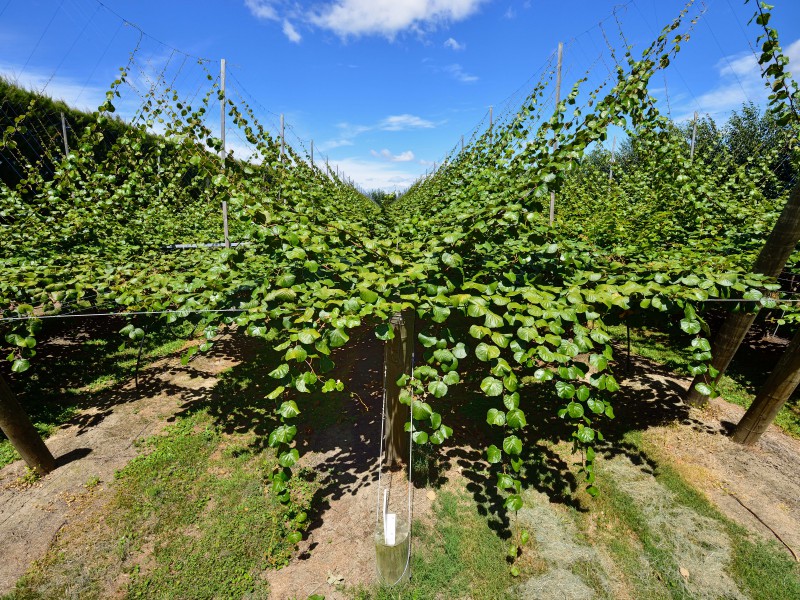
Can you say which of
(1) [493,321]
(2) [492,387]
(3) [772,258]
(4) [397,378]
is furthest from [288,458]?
(3) [772,258]

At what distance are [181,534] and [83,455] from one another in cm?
194

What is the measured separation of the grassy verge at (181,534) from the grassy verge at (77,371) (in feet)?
5.70

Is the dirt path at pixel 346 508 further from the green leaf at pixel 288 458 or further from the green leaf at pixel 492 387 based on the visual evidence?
the green leaf at pixel 492 387

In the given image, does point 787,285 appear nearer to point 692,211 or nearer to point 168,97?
point 692,211

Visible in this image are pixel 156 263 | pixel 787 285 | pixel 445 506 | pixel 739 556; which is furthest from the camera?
pixel 787 285

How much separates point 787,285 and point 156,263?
8888 mm

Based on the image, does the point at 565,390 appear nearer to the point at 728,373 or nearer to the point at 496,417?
the point at 496,417

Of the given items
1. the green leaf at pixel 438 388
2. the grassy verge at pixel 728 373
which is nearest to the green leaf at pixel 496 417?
the green leaf at pixel 438 388

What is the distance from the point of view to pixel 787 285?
18.0 feet

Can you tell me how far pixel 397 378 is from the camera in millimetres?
3543

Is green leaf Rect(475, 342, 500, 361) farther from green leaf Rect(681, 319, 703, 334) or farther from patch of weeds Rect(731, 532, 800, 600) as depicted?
patch of weeds Rect(731, 532, 800, 600)

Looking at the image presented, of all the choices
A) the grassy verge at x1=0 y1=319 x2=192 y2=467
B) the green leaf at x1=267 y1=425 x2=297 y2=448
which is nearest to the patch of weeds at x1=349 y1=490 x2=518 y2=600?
the green leaf at x1=267 y1=425 x2=297 y2=448

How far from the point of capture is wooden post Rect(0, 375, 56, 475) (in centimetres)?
362

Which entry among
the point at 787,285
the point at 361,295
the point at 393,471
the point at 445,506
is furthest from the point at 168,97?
the point at 787,285
